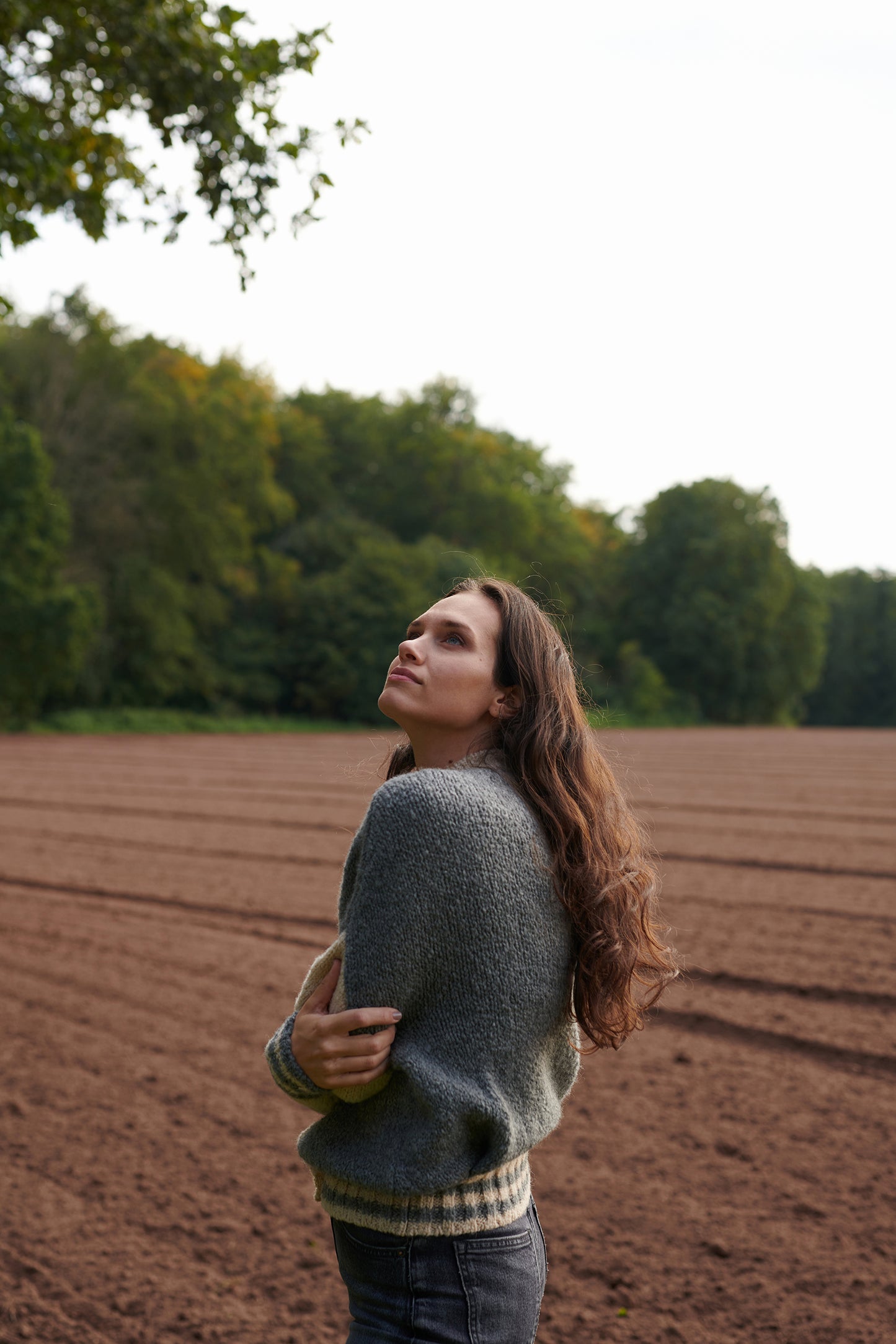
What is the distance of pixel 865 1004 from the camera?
5375 mm

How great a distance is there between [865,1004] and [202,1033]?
3.15 metres

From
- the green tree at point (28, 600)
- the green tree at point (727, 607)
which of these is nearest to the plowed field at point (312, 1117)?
the green tree at point (28, 600)

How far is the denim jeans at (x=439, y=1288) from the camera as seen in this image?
1398mm

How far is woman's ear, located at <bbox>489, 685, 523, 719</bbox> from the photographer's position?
61.9 inches

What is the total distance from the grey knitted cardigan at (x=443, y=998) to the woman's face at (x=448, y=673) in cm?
14

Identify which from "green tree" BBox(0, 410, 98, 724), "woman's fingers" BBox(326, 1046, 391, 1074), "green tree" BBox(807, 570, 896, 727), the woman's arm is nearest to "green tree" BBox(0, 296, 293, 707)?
"green tree" BBox(0, 410, 98, 724)

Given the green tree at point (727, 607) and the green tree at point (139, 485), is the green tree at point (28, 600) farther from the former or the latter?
the green tree at point (727, 607)

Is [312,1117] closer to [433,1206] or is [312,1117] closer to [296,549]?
[433,1206]

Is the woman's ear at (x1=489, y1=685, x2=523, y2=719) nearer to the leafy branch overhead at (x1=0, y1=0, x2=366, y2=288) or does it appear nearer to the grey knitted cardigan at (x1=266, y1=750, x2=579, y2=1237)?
the grey knitted cardigan at (x1=266, y1=750, x2=579, y2=1237)

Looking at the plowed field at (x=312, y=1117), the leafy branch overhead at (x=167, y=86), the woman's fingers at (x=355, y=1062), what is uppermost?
the leafy branch overhead at (x=167, y=86)

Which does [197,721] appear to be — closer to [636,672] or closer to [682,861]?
[636,672]

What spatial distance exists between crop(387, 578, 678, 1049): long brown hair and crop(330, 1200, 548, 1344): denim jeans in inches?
12.2

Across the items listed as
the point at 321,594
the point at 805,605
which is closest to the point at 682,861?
the point at 321,594

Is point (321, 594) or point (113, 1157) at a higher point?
point (321, 594)
